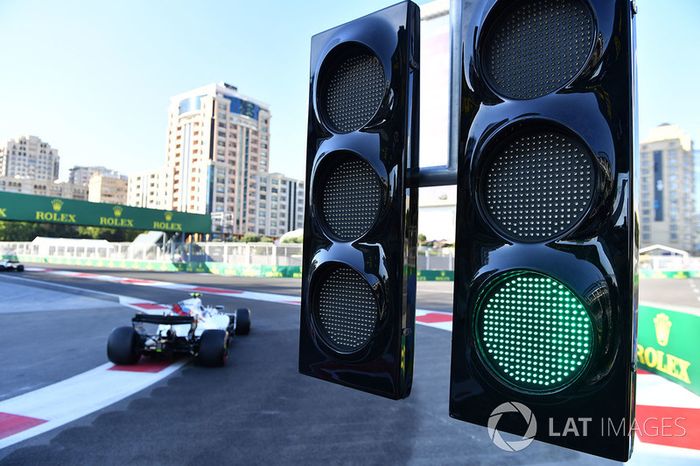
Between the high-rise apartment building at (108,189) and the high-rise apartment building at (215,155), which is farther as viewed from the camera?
the high-rise apartment building at (108,189)

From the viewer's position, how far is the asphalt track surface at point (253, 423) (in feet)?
11.4

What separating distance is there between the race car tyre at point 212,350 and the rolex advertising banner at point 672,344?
17.4ft

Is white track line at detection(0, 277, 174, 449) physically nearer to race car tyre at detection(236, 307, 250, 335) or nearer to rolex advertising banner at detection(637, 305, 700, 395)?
race car tyre at detection(236, 307, 250, 335)

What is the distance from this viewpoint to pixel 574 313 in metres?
0.77

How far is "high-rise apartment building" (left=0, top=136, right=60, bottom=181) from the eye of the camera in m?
143

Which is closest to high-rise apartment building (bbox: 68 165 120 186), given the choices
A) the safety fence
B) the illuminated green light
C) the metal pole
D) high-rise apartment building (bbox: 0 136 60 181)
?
high-rise apartment building (bbox: 0 136 60 181)

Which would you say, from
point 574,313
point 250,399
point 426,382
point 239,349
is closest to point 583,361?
point 574,313

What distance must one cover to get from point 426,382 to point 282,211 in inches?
4157

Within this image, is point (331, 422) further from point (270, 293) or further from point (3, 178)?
point (3, 178)

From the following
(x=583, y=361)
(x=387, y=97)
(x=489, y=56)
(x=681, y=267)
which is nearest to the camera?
(x=583, y=361)

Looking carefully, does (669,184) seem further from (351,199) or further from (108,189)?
(108,189)

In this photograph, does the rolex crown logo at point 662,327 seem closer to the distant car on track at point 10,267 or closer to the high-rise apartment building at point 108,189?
the distant car on track at point 10,267

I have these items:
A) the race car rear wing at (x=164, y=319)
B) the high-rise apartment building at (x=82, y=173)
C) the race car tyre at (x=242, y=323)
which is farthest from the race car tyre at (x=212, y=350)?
the high-rise apartment building at (x=82, y=173)

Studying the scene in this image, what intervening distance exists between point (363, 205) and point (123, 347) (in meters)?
6.15
